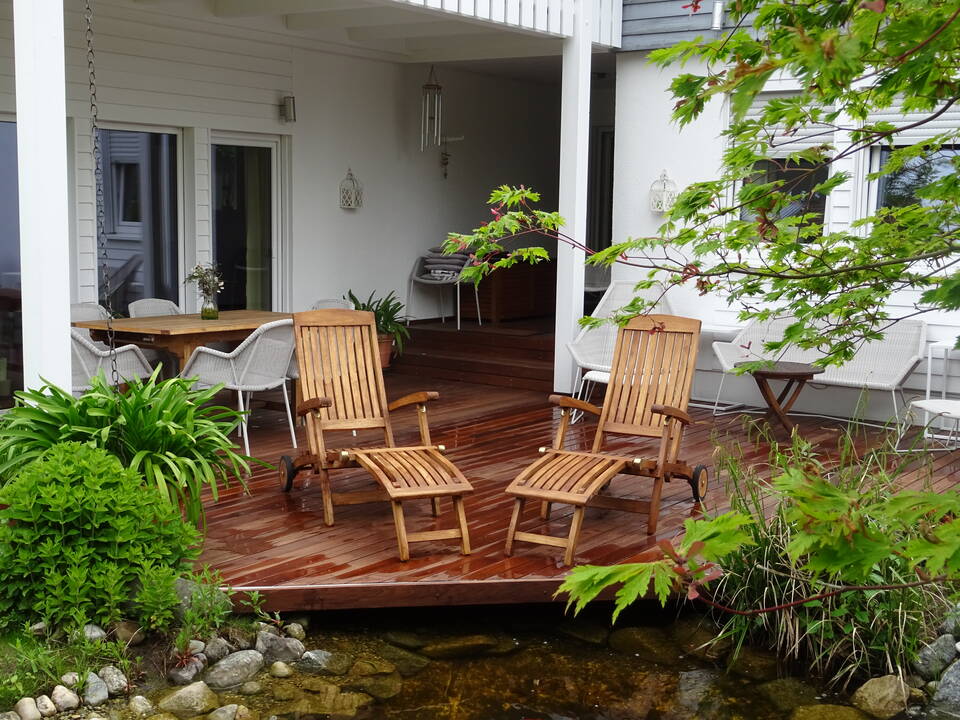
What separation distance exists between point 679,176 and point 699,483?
15.4ft

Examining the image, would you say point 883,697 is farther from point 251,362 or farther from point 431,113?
point 431,113

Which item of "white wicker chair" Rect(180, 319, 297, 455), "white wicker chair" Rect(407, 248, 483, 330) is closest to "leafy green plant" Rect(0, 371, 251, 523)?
"white wicker chair" Rect(180, 319, 297, 455)

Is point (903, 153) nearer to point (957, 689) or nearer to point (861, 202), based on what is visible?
point (957, 689)

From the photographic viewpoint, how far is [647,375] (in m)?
6.48

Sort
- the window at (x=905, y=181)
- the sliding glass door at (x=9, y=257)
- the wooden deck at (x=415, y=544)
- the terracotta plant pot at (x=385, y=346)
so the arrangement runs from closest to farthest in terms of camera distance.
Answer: the wooden deck at (x=415, y=544)
the sliding glass door at (x=9, y=257)
the window at (x=905, y=181)
the terracotta plant pot at (x=385, y=346)

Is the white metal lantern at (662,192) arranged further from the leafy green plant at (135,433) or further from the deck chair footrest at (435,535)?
the leafy green plant at (135,433)

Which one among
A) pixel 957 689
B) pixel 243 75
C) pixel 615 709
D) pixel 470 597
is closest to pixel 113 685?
pixel 470 597

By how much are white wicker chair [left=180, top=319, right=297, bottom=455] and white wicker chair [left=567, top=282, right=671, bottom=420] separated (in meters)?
2.54

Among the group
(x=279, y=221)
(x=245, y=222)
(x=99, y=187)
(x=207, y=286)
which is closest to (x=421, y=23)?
(x=279, y=221)

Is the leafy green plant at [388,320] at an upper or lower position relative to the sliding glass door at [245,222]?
lower

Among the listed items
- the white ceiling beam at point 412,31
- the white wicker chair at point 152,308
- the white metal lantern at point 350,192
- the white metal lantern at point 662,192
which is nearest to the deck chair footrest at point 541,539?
the white wicker chair at point 152,308

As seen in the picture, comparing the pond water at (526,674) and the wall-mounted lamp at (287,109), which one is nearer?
the pond water at (526,674)

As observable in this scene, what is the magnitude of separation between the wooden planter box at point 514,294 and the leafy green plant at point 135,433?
→ 22.3 feet

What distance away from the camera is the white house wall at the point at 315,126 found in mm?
8859
